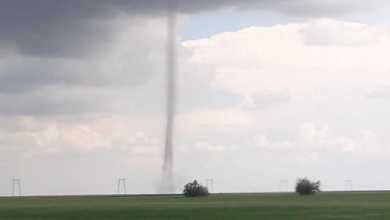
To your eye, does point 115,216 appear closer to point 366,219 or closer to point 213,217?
point 213,217

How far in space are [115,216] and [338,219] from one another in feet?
103

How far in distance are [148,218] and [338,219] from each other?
81.8 ft

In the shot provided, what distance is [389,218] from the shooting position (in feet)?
301

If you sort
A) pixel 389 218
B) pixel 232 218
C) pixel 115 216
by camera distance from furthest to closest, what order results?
pixel 115 216 → pixel 232 218 → pixel 389 218

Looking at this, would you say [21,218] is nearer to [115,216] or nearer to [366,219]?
[115,216]

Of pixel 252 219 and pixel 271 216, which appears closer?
pixel 252 219

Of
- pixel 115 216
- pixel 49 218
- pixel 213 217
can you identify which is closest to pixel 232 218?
pixel 213 217

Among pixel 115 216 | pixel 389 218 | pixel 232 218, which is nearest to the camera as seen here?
pixel 389 218

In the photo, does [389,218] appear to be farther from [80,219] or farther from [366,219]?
[80,219]

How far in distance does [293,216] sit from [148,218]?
19032mm

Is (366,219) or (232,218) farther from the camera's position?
(232,218)

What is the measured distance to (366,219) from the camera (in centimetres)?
9188

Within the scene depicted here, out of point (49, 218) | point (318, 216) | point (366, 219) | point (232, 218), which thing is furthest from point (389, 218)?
point (49, 218)

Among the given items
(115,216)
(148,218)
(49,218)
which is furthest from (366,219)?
(49,218)
